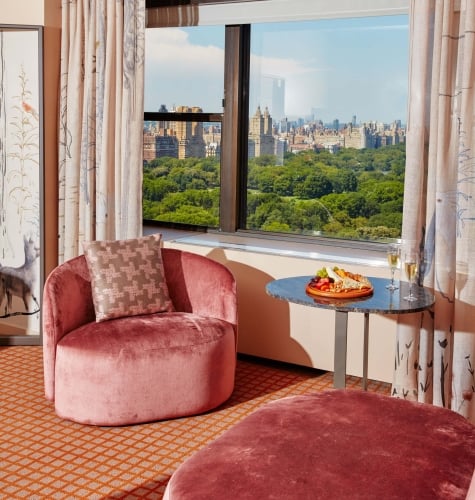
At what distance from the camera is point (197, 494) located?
2.38 meters

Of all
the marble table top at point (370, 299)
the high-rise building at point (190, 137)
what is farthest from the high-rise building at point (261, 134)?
the marble table top at point (370, 299)

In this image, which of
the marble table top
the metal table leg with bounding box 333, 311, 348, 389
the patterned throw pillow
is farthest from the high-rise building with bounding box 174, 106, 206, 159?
the metal table leg with bounding box 333, 311, 348, 389

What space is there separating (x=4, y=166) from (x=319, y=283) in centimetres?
260

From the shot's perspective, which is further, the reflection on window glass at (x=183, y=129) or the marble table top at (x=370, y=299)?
the reflection on window glass at (x=183, y=129)

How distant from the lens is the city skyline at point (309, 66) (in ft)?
16.8

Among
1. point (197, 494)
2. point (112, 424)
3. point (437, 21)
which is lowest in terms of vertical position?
point (112, 424)

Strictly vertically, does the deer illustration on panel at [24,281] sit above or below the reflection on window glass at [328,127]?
below

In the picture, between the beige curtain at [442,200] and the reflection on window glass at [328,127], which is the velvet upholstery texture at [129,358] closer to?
the beige curtain at [442,200]

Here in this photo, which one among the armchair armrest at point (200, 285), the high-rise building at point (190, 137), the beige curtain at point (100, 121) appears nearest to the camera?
the armchair armrest at point (200, 285)

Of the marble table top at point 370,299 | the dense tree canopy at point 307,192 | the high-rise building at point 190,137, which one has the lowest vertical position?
the marble table top at point 370,299

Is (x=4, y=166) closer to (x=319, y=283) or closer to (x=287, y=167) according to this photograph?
(x=287, y=167)

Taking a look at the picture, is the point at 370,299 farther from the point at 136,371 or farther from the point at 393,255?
the point at 136,371

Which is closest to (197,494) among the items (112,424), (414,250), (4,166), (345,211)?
(112,424)

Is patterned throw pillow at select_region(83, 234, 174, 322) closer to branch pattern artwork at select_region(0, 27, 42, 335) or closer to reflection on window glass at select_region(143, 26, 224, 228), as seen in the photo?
branch pattern artwork at select_region(0, 27, 42, 335)
